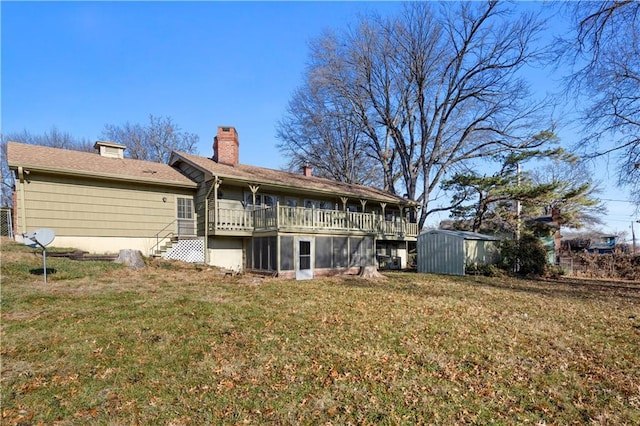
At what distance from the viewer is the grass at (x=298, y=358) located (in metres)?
4.08

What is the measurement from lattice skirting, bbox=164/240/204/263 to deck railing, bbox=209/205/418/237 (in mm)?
1113

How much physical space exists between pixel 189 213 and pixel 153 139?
2375 cm

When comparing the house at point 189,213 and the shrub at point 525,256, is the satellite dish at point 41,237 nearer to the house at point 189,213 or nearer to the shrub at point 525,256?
the house at point 189,213

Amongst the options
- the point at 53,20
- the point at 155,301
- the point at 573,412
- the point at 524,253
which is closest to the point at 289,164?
the point at 524,253

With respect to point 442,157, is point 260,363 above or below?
below

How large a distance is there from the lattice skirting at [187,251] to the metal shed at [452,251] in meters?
12.8

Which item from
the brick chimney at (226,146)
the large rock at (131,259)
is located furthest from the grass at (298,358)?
the brick chimney at (226,146)

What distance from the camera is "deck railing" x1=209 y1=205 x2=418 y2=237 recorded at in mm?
14719

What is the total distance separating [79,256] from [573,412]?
14.9m

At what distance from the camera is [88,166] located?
14133 millimetres

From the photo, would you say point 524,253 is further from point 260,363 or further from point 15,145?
point 15,145

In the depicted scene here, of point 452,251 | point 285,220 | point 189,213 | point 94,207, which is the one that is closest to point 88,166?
point 94,207

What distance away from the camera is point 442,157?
92.3 ft

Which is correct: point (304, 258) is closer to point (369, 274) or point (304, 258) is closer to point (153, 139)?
point (369, 274)
